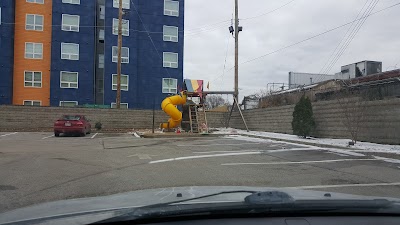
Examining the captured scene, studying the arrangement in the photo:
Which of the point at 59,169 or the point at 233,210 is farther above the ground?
the point at 233,210

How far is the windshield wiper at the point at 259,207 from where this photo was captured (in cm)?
249

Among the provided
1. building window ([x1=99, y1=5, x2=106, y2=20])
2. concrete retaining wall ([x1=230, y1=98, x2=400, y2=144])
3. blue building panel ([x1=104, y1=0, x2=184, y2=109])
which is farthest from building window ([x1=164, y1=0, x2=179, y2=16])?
concrete retaining wall ([x1=230, y1=98, x2=400, y2=144])

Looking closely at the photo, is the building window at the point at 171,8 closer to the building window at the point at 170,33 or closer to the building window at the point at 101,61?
the building window at the point at 170,33

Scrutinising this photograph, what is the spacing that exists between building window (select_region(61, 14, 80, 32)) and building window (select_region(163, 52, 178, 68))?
1018 cm

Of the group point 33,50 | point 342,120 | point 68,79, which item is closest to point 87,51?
point 68,79

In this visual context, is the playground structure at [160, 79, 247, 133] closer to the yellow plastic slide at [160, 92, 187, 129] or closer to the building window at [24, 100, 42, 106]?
the yellow plastic slide at [160, 92, 187, 129]

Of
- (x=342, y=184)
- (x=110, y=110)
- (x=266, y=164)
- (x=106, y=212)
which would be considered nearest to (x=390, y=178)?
(x=342, y=184)

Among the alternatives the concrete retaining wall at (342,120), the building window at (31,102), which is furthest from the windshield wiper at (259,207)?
the building window at (31,102)

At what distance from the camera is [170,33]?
4597 cm

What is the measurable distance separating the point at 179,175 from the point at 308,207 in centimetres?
676

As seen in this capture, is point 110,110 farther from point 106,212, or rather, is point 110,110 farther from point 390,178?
point 106,212

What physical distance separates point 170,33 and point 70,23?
1109 centimetres

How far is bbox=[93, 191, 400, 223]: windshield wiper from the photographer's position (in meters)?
2.49

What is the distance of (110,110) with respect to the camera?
1340 inches
